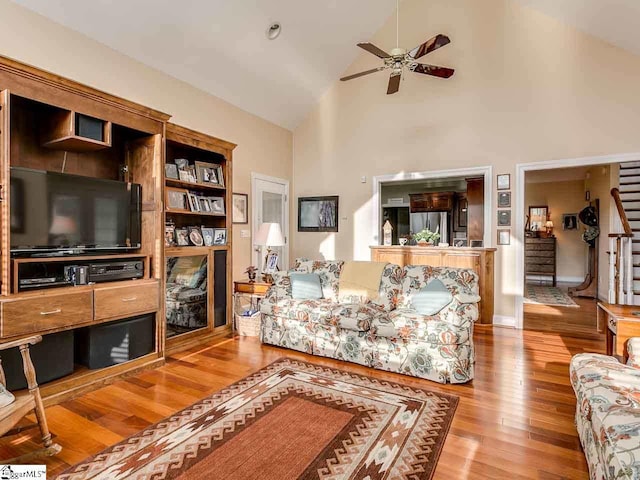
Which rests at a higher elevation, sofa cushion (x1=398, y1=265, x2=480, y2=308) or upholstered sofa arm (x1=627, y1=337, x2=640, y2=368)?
sofa cushion (x1=398, y1=265, x2=480, y2=308)

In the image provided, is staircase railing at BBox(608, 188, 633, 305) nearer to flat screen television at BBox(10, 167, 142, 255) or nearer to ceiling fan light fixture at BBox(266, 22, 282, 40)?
ceiling fan light fixture at BBox(266, 22, 282, 40)

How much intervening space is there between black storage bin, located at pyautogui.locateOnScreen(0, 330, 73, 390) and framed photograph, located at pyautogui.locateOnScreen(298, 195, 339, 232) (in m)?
3.99

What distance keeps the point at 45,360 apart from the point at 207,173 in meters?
2.36

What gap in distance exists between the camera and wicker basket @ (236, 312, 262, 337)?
13.5 feet

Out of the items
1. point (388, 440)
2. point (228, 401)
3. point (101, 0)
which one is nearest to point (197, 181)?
point (101, 0)

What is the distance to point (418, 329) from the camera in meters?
2.94

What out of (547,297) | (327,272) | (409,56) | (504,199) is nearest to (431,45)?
(409,56)

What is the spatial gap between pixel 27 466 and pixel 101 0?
347 cm

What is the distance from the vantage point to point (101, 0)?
3.02 m

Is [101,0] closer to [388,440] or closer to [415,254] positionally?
[388,440]

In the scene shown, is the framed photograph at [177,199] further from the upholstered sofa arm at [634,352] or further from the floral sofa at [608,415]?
the upholstered sofa arm at [634,352]

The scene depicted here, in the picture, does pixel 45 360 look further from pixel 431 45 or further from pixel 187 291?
pixel 431 45

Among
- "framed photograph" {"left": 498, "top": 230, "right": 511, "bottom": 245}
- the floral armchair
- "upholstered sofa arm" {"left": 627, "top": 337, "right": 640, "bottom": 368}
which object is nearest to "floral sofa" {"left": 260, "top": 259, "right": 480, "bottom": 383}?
the floral armchair

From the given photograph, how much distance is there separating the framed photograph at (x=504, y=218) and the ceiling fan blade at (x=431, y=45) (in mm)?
2377
